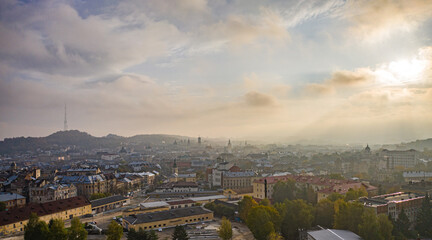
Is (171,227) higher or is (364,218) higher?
(364,218)

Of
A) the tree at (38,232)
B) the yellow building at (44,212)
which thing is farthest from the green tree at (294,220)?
the yellow building at (44,212)

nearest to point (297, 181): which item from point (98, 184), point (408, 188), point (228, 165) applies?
point (408, 188)

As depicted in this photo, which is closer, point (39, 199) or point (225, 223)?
point (225, 223)

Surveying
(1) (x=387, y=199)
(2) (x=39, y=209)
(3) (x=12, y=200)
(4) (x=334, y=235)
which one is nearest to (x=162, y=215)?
(2) (x=39, y=209)

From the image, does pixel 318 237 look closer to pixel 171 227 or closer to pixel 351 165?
pixel 171 227

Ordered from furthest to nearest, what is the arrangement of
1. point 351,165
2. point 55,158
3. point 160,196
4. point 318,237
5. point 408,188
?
1. point 55,158
2. point 351,165
3. point 160,196
4. point 408,188
5. point 318,237

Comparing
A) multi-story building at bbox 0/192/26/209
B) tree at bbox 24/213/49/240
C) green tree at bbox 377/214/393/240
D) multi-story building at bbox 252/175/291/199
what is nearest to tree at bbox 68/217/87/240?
tree at bbox 24/213/49/240
